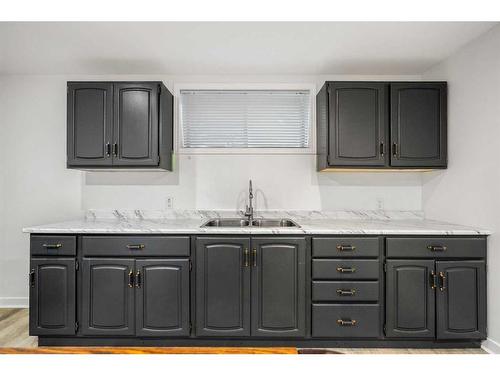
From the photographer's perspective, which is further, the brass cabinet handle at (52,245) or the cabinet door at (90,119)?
the cabinet door at (90,119)

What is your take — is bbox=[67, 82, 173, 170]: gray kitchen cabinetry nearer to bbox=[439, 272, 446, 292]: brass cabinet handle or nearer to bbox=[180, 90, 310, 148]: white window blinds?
bbox=[180, 90, 310, 148]: white window blinds

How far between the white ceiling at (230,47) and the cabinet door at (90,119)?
0.32 metres

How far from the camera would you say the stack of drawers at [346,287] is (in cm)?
244

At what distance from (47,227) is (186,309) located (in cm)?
120

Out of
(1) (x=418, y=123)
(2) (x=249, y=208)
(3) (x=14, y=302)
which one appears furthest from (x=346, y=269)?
(3) (x=14, y=302)

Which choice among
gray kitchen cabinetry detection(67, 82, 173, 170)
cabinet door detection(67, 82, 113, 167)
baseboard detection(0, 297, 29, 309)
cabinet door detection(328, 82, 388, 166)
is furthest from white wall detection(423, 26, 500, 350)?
baseboard detection(0, 297, 29, 309)

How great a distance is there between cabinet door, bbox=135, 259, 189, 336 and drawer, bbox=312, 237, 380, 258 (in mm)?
963

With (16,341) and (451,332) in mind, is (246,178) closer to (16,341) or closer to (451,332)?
(451,332)

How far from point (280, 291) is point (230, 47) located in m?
1.91

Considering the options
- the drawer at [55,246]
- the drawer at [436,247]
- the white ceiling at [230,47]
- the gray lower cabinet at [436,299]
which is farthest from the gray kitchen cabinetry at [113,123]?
the gray lower cabinet at [436,299]

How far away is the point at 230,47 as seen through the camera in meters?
2.66

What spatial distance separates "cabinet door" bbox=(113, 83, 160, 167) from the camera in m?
2.74

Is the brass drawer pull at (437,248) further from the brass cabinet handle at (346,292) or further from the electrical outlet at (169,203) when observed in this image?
the electrical outlet at (169,203)
